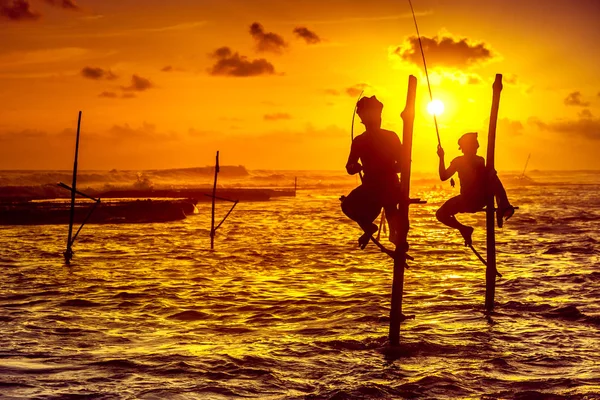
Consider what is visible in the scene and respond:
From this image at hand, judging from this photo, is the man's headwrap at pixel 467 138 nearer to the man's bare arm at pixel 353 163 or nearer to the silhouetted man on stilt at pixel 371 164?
the silhouetted man on stilt at pixel 371 164

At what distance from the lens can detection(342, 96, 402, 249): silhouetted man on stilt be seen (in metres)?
10.2

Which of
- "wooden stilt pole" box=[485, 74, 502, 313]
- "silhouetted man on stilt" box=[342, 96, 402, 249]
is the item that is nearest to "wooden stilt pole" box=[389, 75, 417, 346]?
"silhouetted man on stilt" box=[342, 96, 402, 249]

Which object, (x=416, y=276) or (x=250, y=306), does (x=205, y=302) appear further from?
(x=416, y=276)

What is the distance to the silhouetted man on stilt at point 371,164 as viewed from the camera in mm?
10195

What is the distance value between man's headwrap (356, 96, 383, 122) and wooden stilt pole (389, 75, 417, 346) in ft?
2.86

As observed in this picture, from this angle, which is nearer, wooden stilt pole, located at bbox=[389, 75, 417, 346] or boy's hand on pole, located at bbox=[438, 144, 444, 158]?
wooden stilt pole, located at bbox=[389, 75, 417, 346]

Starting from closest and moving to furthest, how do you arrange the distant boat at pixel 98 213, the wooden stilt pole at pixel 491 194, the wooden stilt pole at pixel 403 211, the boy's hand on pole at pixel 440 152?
the wooden stilt pole at pixel 403 211
the boy's hand on pole at pixel 440 152
the wooden stilt pole at pixel 491 194
the distant boat at pixel 98 213

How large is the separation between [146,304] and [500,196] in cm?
859

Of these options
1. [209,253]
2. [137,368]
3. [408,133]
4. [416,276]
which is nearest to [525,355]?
[408,133]

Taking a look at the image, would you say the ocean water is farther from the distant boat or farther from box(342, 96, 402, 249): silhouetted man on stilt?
the distant boat

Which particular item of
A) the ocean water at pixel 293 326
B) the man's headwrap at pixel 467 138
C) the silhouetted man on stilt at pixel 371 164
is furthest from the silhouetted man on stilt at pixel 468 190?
the silhouetted man on stilt at pixel 371 164

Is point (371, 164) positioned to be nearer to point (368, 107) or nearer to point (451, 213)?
point (368, 107)

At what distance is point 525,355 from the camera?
38.4 ft

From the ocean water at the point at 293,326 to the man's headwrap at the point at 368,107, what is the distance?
12.9 ft
